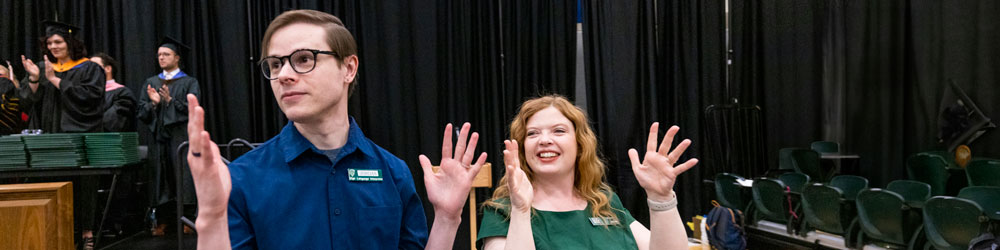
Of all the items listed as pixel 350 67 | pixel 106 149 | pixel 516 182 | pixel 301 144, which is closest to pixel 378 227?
pixel 301 144

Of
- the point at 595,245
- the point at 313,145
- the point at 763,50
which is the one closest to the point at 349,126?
the point at 313,145

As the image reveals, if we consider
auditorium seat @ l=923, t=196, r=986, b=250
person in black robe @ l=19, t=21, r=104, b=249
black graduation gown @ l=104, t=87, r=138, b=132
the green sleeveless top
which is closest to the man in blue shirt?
the green sleeveless top

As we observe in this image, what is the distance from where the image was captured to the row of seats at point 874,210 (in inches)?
133

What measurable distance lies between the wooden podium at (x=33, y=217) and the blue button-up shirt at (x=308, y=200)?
223 cm

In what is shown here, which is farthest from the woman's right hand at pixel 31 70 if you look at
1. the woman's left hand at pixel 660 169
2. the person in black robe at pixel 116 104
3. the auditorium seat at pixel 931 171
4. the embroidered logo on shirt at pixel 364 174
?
the auditorium seat at pixel 931 171

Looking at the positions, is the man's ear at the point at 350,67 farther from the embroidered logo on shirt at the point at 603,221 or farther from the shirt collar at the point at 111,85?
the shirt collar at the point at 111,85

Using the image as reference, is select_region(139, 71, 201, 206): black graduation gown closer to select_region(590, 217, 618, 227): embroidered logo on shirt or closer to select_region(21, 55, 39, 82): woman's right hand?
select_region(21, 55, 39, 82): woman's right hand

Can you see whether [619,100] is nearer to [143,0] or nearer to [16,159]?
[143,0]

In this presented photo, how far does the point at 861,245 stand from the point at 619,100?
241 cm

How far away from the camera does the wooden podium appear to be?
278 centimetres

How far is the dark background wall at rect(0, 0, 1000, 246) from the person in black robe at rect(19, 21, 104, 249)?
0.68 m

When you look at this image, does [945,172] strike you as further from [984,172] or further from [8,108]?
[8,108]

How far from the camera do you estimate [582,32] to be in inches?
232

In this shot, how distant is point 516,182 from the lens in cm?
170
